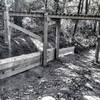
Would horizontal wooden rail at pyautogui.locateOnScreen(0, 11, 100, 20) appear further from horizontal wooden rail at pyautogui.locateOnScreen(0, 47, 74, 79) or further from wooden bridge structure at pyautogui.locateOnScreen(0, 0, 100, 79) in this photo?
horizontal wooden rail at pyautogui.locateOnScreen(0, 47, 74, 79)

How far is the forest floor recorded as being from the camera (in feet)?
14.4

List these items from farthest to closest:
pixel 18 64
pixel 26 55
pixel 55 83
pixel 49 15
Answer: pixel 49 15 < pixel 26 55 < pixel 18 64 < pixel 55 83

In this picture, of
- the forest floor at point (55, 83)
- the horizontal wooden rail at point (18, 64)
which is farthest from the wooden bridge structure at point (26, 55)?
the forest floor at point (55, 83)

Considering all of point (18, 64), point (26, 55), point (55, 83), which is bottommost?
point (55, 83)

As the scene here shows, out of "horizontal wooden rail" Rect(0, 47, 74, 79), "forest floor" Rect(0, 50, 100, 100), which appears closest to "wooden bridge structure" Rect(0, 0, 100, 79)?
"horizontal wooden rail" Rect(0, 47, 74, 79)

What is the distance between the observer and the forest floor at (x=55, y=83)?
4396mm

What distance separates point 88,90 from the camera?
4898mm

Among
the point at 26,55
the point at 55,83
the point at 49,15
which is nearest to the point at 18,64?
the point at 26,55

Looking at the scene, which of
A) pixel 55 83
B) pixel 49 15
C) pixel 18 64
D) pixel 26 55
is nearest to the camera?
pixel 55 83

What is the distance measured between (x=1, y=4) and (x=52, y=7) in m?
4.20

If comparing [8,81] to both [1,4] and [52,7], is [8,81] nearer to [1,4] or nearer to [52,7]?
[1,4]

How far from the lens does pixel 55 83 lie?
521 cm

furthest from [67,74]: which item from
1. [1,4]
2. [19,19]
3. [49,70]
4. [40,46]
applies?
[1,4]

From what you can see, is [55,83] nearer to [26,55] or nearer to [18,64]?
[18,64]
